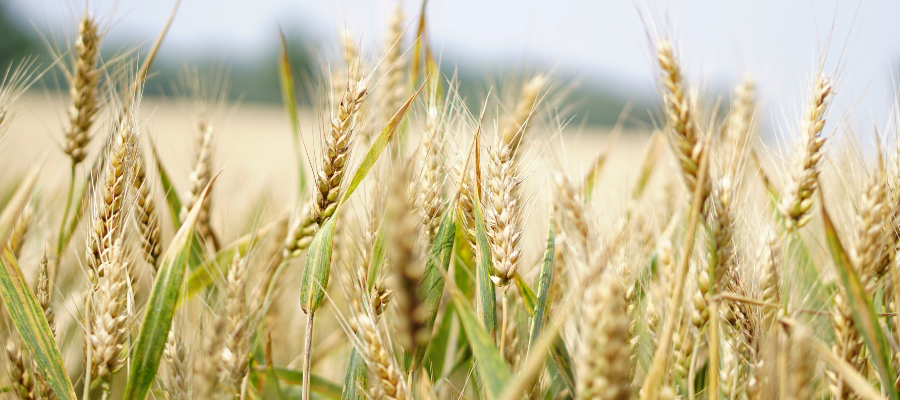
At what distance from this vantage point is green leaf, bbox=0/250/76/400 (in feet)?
2.58

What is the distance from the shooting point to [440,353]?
1.36 m

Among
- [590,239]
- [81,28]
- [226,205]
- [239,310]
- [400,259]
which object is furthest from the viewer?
[226,205]

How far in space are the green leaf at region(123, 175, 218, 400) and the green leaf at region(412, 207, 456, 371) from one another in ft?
1.32

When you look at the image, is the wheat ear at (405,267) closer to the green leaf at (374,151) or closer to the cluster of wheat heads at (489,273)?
the cluster of wheat heads at (489,273)

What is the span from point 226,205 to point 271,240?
163 millimetres

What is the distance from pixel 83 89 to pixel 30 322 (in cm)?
62

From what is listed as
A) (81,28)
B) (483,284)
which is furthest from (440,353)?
(81,28)

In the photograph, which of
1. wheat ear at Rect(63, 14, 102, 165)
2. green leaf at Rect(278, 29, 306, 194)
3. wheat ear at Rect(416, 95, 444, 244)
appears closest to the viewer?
wheat ear at Rect(416, 95, 444, 244)

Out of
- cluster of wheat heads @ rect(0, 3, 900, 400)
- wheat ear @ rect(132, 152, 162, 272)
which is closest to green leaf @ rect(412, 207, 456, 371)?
cluster of wheat heads @ rect(0, 3, 900, 400)

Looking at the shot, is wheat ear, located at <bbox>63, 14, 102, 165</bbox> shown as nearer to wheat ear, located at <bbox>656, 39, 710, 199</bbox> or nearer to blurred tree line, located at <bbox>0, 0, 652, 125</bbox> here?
wheat ear, located at <bbox>656, 39, 710, 199</bbox>

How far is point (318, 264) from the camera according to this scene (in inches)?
32.9

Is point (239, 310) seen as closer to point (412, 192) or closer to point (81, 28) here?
point (412, 192)

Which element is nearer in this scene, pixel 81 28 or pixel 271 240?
pixel 81 28

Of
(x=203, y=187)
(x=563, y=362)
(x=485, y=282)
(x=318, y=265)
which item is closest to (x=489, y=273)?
(x=485, y=282)
